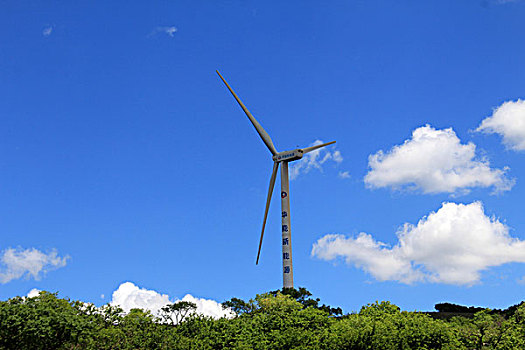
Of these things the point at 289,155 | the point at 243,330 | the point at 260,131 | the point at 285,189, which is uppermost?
the point at 260,131

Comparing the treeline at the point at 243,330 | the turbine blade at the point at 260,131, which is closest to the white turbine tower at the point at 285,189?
the turbine blade at the point at 260,131

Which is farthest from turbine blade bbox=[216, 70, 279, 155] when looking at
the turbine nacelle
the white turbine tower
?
the turbine nacelle

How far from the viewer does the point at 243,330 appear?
30.5 metres

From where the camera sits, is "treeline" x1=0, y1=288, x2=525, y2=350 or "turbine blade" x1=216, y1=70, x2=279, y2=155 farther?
"turbine blade" x1=216, y1=70, x2=279, y2=155

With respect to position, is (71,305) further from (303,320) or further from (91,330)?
(303,320)

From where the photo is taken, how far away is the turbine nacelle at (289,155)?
60.8 meters

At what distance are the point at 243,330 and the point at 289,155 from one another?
1283 inches

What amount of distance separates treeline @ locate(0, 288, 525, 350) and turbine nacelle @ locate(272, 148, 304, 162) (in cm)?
2904

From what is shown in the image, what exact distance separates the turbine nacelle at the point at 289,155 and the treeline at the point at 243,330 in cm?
2904

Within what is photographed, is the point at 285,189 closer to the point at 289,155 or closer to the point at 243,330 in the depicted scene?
the point at 289,155

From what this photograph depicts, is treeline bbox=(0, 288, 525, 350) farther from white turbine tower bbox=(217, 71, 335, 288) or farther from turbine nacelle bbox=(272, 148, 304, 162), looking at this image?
turbine nacelle bbox=(272, 148, 304, 162)

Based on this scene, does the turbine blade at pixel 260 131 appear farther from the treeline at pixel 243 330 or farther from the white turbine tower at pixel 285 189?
the treeline at pixel 243 330

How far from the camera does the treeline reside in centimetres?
2783

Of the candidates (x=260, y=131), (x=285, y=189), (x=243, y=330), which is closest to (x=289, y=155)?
(x=285, y=189)
